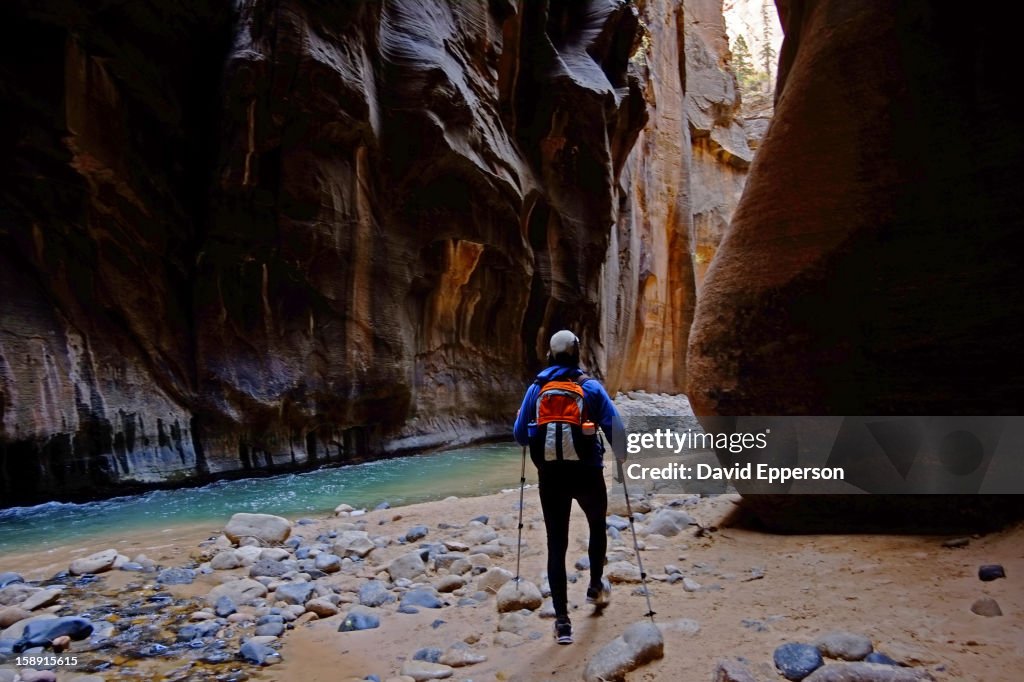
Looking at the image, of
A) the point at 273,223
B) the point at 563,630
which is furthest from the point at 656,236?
the point at 563,630

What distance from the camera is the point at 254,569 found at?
5.09 metres

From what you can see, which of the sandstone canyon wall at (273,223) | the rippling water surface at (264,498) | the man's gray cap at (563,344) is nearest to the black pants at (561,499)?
the man's gray cap at (563,344)

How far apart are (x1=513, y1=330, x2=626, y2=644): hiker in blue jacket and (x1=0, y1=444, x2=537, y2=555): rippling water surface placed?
238 inches

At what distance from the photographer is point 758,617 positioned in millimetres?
3412

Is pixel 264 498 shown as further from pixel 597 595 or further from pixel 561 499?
pixel 561 499

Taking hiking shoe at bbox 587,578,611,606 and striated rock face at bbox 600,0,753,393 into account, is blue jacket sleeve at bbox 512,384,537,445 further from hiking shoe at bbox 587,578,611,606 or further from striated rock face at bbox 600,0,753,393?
striated rock face at bbox 600,0,753,393

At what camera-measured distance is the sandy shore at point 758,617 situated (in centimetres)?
286

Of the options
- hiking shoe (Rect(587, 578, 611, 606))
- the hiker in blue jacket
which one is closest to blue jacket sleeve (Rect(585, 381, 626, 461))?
the hiker in blue jacket

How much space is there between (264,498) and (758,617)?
852 centimetres

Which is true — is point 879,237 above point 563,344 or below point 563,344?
above

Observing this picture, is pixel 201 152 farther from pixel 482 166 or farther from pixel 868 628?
pixel 868 628

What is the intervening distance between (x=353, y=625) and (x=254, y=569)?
5.34ft

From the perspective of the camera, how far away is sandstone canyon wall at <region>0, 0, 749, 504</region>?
9.80 meters

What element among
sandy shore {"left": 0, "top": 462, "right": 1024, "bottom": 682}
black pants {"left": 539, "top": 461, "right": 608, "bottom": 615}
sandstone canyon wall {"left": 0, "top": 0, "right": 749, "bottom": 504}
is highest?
sandstone canyon wall {"left": 0, "top": 0, "right": 749, "bottom": 504}
